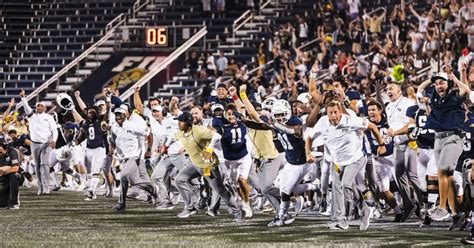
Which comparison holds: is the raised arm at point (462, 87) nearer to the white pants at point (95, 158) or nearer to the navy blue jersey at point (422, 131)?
the navy blue jersey at point (422, 131)

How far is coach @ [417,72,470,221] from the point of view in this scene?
15164 millimetres

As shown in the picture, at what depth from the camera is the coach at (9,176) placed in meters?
19.6

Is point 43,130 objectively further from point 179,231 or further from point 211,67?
point 211,67

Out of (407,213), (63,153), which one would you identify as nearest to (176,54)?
(63,153)

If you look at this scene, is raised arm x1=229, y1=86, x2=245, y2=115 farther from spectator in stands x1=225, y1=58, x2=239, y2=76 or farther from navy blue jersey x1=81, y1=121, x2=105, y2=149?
spectator in stands x1=225, y1=58, x2=239, y2=76

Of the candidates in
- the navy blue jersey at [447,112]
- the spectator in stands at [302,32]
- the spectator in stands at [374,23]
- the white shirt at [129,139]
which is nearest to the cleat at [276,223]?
the navy blue jersey at [447,112]

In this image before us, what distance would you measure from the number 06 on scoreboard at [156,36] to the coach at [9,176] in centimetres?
1749

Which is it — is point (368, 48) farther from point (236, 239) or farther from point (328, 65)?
point (236, 239)

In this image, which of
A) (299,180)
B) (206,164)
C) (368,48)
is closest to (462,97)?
(299,180)

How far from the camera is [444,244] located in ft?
45.9

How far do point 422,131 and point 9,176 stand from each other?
666cm

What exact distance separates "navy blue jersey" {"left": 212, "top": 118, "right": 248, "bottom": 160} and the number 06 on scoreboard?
19.5 m

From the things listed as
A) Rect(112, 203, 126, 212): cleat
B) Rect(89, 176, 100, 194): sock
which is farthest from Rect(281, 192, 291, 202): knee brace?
Rect(89, 176, 100, 194): sock

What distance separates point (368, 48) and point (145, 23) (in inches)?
386
